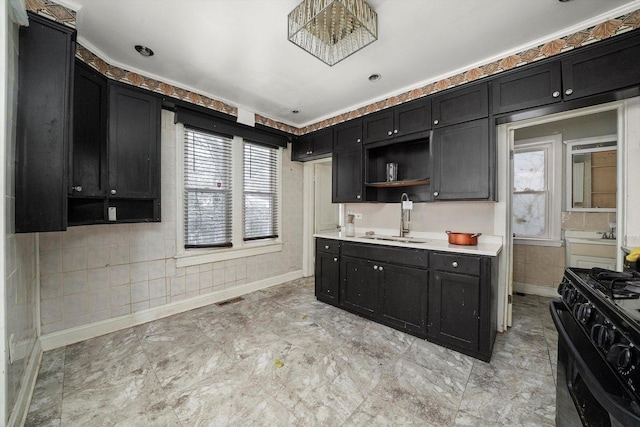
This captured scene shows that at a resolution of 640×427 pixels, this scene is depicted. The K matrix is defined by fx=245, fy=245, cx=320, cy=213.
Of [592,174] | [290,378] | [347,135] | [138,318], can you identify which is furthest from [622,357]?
[592,174]

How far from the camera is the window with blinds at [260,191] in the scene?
3664mm

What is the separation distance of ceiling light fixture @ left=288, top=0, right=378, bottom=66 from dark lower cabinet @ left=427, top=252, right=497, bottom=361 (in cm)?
192

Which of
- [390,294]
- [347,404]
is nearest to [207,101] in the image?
[390,294]

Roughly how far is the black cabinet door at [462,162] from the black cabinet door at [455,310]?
817mm

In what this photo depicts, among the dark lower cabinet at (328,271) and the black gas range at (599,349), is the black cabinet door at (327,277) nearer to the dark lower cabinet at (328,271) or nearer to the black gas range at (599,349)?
the dark lower cabinet at (328,271)

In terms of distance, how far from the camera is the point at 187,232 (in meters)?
3.07

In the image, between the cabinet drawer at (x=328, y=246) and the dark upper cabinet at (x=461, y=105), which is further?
the cabinet drawer at (x=328, y=246)

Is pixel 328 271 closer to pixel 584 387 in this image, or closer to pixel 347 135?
pixel 347 135

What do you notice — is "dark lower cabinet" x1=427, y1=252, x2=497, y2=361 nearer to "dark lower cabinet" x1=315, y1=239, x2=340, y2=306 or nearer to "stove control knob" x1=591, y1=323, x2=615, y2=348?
"dark lower cabinet" x1=315, y1=239, x2=340, y2=306

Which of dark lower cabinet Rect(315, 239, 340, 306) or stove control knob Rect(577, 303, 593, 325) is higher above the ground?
stove control knob Rect(577, 303, 593, 325)

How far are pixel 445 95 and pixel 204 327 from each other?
351cm

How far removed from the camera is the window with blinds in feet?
12.0

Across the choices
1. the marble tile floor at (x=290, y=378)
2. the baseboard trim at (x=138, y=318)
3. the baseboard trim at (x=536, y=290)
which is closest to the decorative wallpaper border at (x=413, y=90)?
the baseboard trim at (x=138, y=318)

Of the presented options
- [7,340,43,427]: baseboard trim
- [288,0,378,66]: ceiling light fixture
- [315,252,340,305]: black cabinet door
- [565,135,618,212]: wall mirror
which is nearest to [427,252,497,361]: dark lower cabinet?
[315,252,340,305]: black cabinet door
